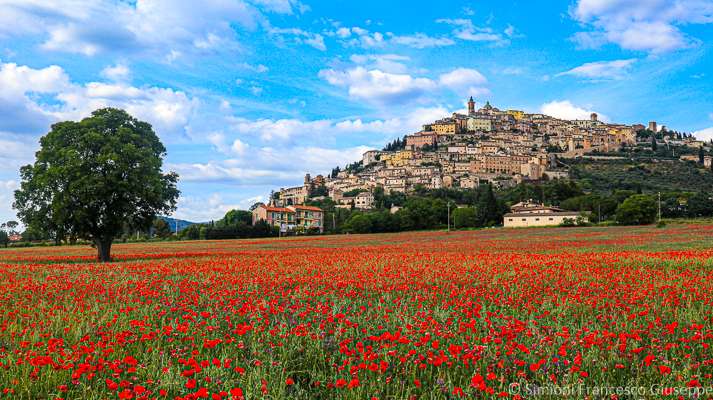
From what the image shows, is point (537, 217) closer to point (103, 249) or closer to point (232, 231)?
point (232, 231)

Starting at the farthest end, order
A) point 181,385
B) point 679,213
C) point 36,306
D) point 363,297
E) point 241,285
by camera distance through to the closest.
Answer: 1. point 679,213
2. point 241,285
3. point 363,297
4. point 36,306
5. point 181,385

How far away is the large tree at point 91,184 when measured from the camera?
105ft

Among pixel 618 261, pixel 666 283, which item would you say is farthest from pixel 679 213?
pixel 666 283

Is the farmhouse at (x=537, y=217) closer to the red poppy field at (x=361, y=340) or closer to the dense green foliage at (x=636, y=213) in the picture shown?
→ the dense green foliage at (x=636, y=213)

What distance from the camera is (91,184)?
105 feet

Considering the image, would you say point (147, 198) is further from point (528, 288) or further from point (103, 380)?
point (103, 380)

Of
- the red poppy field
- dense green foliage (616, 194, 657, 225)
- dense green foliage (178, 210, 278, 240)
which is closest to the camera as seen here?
the red poppy field

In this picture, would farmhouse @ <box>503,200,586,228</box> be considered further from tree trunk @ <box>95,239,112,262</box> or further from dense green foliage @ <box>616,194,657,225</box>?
tree trunk @ <box>95,239,112,262</box>

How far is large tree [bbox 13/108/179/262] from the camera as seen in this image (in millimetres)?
32156

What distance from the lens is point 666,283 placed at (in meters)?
14.4

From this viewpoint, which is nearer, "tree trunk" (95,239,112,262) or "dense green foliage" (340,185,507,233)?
"tree trunk" (95,239,112,262)

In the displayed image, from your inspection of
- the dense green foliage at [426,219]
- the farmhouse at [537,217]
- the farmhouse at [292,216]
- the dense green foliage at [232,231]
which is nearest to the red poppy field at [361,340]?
the farmhouse at [537,217]

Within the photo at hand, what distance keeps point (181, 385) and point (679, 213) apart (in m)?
145

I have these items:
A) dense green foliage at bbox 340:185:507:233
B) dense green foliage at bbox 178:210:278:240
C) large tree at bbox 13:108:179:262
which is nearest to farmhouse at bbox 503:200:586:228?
dense green foliage at bbox 340:185:507:233
